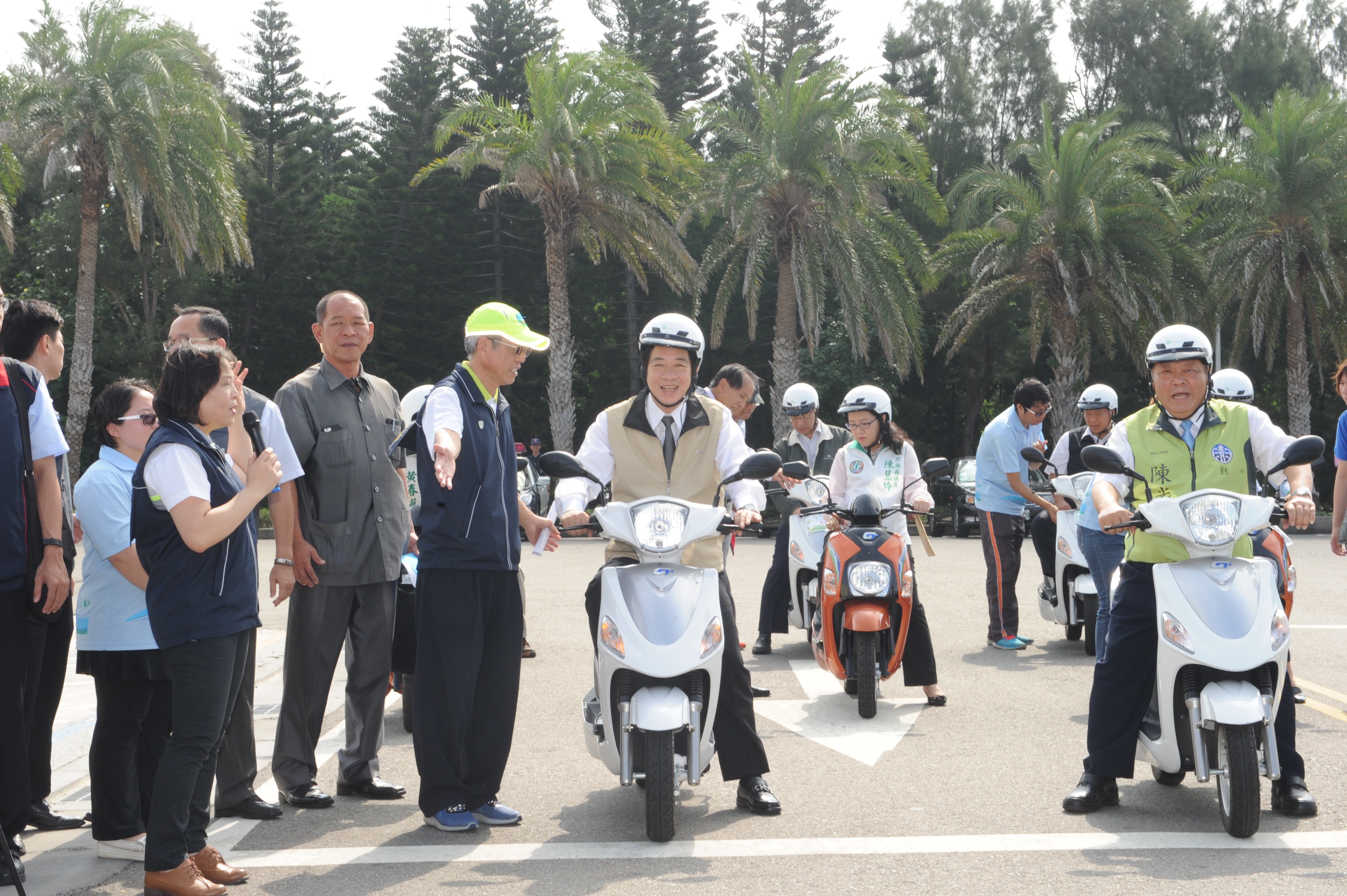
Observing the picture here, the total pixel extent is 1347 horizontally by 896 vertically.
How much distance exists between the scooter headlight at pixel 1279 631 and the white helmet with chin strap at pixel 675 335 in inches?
93.2

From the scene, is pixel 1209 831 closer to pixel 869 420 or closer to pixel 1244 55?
pixel 869 420

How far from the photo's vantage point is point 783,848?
4871 millimetres

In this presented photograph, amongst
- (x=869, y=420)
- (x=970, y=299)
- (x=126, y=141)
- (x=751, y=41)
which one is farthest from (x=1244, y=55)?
(x=869, y=420)

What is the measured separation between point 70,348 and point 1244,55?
38.6m

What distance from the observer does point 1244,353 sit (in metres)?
38.5

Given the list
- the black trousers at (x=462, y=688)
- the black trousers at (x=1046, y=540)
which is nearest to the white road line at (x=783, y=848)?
the black trousers at (x=462, y=688)

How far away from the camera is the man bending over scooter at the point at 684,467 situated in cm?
536

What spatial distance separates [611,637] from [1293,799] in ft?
8.79

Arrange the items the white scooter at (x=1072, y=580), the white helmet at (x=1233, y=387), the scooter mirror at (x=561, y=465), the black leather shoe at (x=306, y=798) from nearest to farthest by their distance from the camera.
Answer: the scooter mirror at (x=561, y=465) → the black leather shoe at (x=306, y=798) → the white helmet at (x=1233, y=387) → the white scooter at (x=1072, y=580)

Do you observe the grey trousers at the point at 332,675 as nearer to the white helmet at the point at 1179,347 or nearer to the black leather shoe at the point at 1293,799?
the white helmet at the point at 1179,347

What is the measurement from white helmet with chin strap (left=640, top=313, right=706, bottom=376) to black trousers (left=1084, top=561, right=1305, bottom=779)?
6.39 feet

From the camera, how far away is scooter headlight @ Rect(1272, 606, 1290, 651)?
16.1ft

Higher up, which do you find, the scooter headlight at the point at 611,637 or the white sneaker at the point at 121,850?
the scooter headlight at the point at 611,637

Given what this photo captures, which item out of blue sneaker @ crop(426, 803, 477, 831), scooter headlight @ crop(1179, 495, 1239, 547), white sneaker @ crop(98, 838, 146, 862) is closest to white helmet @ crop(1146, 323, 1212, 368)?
scooter headlight @ crop(1179, 495, 1239, 547)
